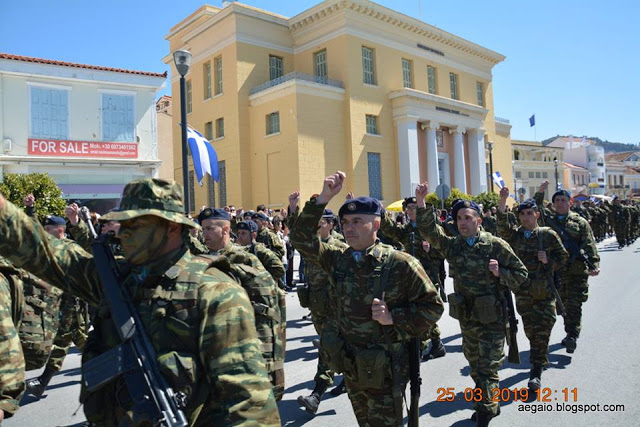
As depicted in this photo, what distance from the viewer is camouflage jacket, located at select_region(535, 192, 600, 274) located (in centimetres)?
732

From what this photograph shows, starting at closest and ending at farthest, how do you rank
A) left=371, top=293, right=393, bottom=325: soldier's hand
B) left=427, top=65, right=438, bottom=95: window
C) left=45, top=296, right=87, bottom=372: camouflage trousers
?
Answer: left=371, top=293, right=393, bottom=325: soldier's hand → left=45, top=296, right=87, bottom=372: camouflage trousers → left=427, top=65, right=438, bottom=95: window

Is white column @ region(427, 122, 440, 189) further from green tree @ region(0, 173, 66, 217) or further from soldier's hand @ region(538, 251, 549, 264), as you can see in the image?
soldier's hand @ region(538, 251, 549, 264)

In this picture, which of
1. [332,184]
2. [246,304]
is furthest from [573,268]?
[246,304]

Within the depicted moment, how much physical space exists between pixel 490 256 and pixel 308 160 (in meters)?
25.9

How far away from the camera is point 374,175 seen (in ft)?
111

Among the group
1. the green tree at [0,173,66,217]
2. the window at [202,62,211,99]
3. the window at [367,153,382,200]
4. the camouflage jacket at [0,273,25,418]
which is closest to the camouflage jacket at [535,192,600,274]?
the camouflage jacket at [0,273,25,418]

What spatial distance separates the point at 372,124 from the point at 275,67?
767 centimetres

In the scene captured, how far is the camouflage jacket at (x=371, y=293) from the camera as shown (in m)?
3.47

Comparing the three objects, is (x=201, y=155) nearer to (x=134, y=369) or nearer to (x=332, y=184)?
(x=332, y=184)

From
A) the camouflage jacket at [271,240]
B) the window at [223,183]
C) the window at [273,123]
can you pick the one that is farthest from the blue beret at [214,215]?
the window at [223,183]

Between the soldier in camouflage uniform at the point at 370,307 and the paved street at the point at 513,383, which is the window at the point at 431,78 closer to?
the paved street at the point at 513,383

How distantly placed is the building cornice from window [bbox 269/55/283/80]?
7.67ft

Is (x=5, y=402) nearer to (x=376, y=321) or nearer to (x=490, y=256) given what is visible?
(x=376, y=321)

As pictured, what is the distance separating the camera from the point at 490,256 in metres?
5.09
